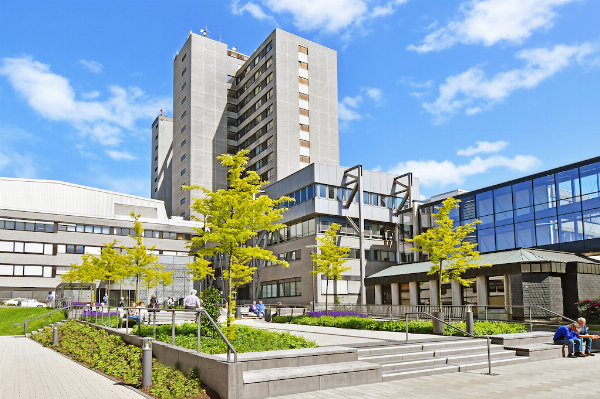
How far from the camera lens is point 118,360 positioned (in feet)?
50.1

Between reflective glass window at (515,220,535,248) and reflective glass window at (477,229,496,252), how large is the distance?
242 centimetres

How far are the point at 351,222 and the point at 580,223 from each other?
20700 millimetres

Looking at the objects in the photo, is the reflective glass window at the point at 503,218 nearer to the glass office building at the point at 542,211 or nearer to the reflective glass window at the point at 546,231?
the glass office building at the point at 542,211

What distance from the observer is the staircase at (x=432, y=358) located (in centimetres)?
1301

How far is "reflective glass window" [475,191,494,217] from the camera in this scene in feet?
150

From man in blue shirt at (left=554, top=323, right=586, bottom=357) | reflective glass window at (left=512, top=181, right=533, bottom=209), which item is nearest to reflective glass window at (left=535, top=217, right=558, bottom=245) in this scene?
reflective glass window at (left=512, top=181, right=533, bottom=209)

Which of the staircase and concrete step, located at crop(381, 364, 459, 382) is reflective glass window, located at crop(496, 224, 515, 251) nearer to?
the staircase

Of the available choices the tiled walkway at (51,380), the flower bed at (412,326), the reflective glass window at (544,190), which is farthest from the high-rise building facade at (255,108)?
the tiled walkway at (51,380)

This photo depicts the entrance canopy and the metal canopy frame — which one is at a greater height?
the metal canopy frame

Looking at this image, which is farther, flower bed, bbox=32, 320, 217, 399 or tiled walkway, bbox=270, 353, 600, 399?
flower bed, bbox=32, 320, 217, 399

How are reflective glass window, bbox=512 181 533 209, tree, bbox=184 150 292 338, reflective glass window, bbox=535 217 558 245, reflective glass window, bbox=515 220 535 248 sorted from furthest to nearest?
reflective glass window, bbox=512 181 533 209 < reflective glass window, bbox=515 220 535 248 < reflective glass window, bbox=535 217 558 245 < tree, bbox=184 150 292 338

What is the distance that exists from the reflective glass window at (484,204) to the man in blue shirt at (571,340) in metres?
29.8

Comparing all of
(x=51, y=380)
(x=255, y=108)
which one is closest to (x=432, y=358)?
(x=51, y=380)

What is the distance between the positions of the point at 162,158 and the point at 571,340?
106m
